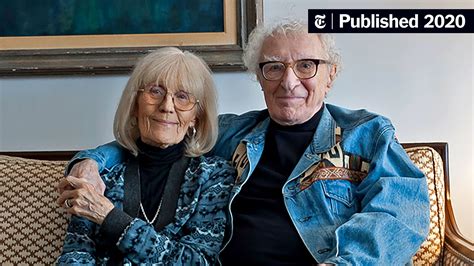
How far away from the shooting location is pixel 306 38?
1739 millimetres

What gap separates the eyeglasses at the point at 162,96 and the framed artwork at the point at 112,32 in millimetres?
429

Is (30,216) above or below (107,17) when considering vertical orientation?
below

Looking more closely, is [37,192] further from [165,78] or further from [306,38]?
[306,38]

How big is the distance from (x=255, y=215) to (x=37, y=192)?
65cm

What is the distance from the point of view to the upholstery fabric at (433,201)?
1.81 m

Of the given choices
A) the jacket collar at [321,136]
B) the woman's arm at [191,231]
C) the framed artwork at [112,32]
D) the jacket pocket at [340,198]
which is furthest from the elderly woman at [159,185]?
the framed artwork at [112,32]

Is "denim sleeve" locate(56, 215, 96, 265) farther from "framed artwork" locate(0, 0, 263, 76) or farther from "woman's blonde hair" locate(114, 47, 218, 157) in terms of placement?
"framed artwork" locate(0, 0, 263, 76)

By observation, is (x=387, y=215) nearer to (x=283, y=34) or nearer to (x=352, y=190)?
(x=352, y=190)

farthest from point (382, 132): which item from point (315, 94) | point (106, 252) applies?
point (106, 252)

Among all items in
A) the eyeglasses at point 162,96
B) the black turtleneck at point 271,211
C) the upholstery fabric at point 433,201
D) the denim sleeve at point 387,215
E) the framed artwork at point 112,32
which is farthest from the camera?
the framed artwork at point 112,32

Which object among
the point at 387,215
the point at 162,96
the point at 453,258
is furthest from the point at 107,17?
the point at 453,258

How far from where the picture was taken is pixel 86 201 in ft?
5.17

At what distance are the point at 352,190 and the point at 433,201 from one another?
0.34 metres

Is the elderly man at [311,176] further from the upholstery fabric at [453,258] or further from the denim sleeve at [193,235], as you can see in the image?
the upholstery fabric at [453,258]
